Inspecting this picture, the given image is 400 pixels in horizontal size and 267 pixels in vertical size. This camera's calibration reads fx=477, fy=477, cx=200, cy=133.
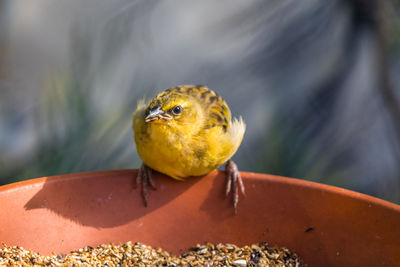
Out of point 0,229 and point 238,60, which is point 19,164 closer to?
point 0,229

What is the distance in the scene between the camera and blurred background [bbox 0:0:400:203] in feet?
11.9

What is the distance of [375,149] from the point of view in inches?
163

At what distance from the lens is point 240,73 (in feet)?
13.4

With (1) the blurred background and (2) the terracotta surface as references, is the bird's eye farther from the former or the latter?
(1) the blurred background

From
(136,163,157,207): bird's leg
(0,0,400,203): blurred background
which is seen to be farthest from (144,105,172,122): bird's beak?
(0,0,400,203): blurred background

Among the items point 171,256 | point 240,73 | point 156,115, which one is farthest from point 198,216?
point 240,73

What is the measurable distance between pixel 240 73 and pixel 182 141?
1.87m

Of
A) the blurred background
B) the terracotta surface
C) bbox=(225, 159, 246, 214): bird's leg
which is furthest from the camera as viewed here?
the blurred background

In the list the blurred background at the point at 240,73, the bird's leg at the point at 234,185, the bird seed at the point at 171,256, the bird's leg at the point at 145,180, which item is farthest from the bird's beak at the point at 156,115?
the blurred background at the point at 240,73

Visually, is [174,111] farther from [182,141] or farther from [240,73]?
[240,73]

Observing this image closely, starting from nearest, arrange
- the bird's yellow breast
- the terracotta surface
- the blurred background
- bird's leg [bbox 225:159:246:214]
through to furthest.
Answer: the terracotta surface, bird's leg [bbox 225:159:246:214], the bird's yellow breast, the blurred background

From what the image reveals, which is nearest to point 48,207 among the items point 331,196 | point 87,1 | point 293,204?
point 293,204

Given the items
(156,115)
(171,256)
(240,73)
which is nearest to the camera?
(171,256)

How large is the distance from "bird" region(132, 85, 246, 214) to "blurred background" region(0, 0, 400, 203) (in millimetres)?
1178
